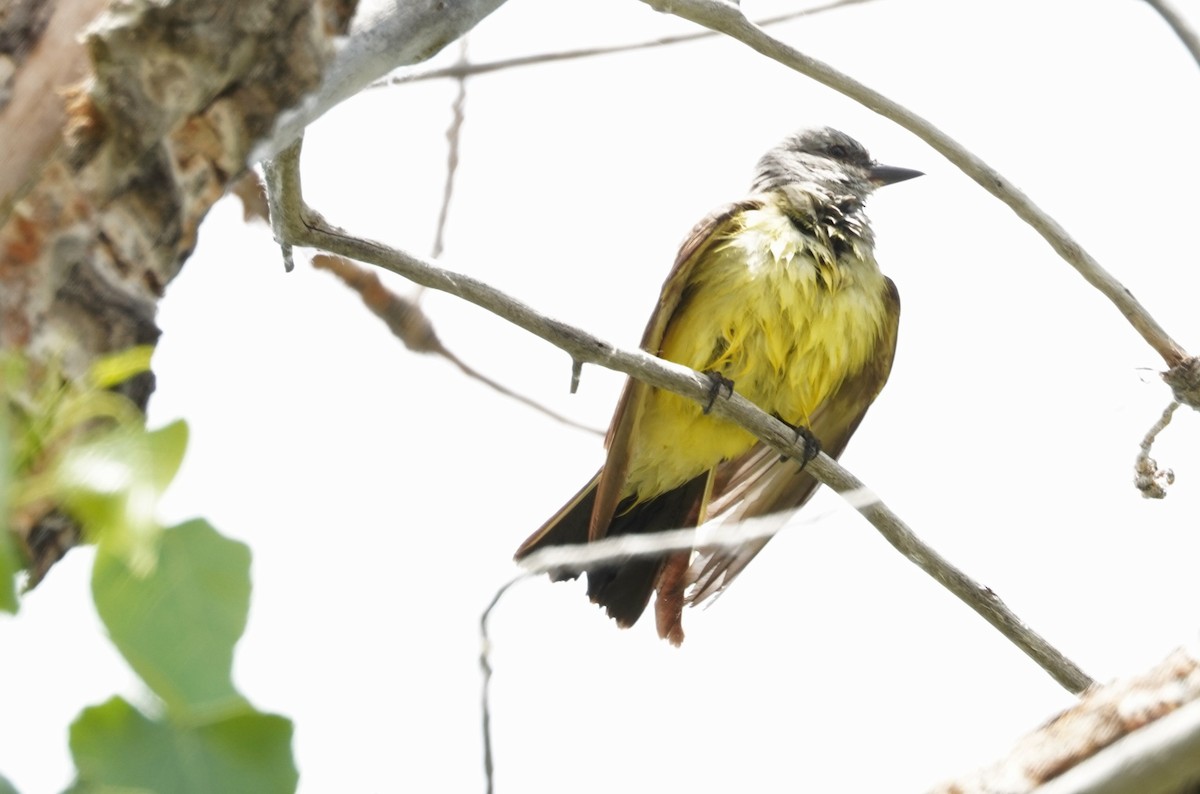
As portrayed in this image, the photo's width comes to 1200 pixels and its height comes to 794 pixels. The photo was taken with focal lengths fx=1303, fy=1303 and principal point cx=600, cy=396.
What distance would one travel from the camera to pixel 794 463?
6.21 m

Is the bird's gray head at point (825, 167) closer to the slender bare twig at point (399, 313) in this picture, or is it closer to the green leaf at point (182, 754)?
the slender bare twig at point (399, 313)

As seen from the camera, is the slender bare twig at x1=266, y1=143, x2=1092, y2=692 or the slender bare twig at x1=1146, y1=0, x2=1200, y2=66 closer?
the slender bare twig at x1=266, y1=143, x2=1092, y2=692

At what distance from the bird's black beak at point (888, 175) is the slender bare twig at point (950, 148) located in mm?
3612

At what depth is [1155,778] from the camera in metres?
1.33

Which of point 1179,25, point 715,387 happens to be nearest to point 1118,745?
point 1179,25

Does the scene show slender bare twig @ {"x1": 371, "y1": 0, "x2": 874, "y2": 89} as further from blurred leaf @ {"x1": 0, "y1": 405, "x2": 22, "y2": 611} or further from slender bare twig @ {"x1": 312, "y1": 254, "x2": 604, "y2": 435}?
blurred leaf @ {"x1": 0, "y1": 405, "x2": 22, "y2": 611}

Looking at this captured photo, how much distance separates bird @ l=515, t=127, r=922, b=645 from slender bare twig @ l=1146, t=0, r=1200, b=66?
7.69ft

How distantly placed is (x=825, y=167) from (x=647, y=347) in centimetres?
180

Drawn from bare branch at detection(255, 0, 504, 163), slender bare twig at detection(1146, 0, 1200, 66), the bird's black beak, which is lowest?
bare branch at detection(255, 0, 504, 163)

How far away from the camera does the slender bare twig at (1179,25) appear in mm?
3488

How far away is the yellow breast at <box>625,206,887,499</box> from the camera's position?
5.93 metres

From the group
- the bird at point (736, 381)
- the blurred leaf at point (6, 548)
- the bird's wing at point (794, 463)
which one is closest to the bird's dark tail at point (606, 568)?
the bird at point (736, 381)

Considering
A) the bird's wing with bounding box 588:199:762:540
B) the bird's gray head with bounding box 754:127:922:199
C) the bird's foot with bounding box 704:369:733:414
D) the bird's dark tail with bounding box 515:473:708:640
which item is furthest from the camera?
the bird's gray head with bounding box 754:127:922:199

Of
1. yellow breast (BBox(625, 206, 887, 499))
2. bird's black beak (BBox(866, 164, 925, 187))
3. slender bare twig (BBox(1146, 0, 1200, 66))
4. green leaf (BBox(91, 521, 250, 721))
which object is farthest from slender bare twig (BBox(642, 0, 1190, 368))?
bird's black beak (BBox(866, 164, 925, 187))
